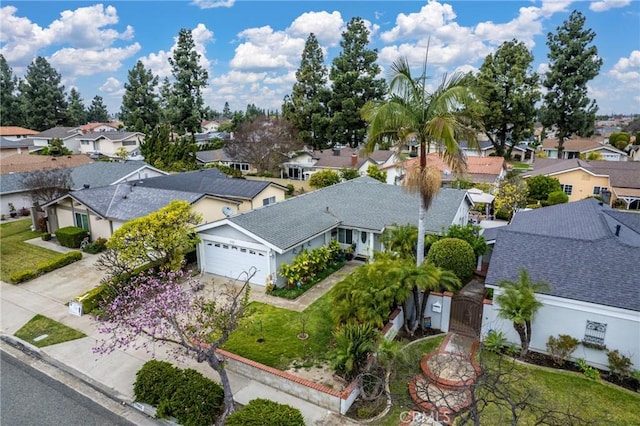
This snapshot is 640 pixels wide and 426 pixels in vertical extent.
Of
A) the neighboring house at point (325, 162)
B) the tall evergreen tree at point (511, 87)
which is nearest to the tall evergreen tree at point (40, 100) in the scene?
the neighboring house at point (325, 162)

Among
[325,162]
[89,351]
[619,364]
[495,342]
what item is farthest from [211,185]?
[619,364]

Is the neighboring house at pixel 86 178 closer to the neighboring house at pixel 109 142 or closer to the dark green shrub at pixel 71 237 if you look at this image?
the dark green shrub at pixel 71 237

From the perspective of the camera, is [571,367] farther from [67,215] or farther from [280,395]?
[67,215]

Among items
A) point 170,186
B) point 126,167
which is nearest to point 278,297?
point 170,186

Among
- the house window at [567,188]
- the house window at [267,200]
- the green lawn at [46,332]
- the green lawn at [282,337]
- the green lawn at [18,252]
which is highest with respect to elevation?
the house window at [267,200]

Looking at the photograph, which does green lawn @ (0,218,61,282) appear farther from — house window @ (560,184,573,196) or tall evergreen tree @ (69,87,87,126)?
tall evergreen tree @ (69,87,87,126)

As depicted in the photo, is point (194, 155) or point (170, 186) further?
point (194, 155)

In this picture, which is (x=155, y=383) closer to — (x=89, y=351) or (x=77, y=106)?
(x=89, y=351)
